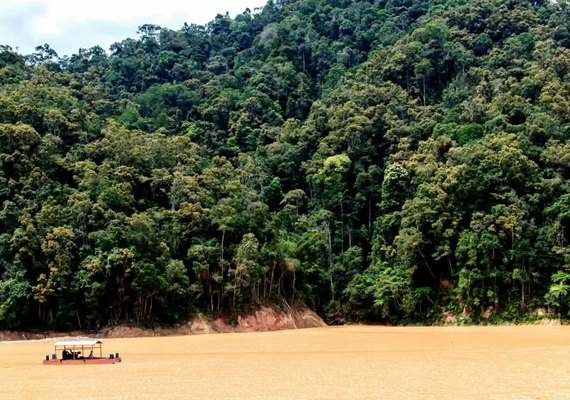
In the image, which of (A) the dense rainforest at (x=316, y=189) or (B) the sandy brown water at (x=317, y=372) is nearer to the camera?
(B) the sandy brown water at (x=317, y=372)

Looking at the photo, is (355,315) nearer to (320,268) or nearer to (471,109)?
(320,268)

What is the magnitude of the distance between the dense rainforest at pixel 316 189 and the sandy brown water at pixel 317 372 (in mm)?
12124

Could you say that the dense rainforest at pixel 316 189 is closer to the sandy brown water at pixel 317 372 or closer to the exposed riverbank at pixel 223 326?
the exposed riverbank at pixel 223 326

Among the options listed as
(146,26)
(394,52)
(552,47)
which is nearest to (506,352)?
(552,47)

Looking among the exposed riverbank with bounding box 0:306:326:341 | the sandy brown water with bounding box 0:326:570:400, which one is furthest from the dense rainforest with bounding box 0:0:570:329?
the sandy brown water with bounding box 0:326:570:400

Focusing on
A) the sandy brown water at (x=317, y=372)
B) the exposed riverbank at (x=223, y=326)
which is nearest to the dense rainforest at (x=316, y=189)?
the exposed riverbank at (x=223, y=326)

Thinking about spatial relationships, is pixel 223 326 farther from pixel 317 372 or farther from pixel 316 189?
pixel 317 372

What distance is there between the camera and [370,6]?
10462 centimetres

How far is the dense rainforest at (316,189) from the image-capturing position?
152 feet

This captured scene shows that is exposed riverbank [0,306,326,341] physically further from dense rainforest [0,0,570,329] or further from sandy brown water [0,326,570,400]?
sandy brown water [0,326,570,400]

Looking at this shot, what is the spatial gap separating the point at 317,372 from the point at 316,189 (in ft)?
148

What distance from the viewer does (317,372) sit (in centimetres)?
2209

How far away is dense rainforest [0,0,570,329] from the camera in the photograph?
152 feet

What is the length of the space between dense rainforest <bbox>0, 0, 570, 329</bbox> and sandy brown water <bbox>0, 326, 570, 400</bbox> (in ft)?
39.8
